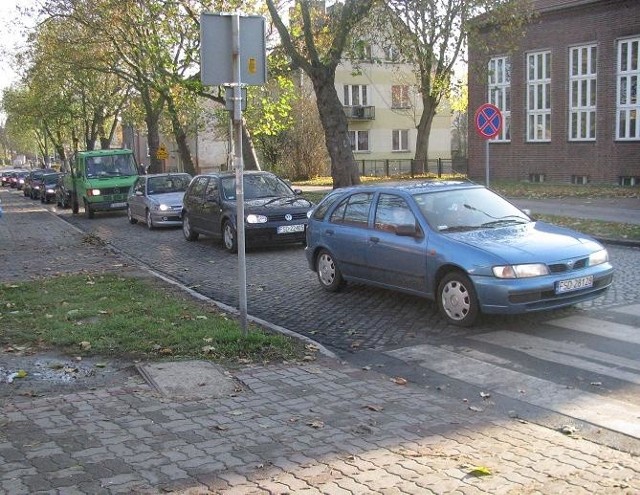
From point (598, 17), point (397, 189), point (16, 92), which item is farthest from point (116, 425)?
point (16, 92)

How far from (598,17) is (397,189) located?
2405cm

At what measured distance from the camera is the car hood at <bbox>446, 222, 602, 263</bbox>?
7523 mm

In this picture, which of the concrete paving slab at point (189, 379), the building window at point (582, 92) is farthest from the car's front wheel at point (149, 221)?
the building window at point (582, 92)

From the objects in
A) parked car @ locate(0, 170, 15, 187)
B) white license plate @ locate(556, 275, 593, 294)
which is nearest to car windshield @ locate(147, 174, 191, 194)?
Answer: white license plate @ locate(556, 275, 593, 294)

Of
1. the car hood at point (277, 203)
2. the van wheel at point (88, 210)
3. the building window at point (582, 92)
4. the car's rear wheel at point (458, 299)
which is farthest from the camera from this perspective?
the building window at point (582, 92)

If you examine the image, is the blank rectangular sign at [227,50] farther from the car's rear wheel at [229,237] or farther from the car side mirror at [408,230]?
the car's rear wheel at [229,237]

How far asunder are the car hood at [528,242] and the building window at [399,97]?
54799mm

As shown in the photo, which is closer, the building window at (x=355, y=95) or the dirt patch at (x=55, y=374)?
the dirt patch at (x=55, y=374)

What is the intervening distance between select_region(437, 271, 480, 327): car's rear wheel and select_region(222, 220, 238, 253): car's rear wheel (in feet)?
24.6

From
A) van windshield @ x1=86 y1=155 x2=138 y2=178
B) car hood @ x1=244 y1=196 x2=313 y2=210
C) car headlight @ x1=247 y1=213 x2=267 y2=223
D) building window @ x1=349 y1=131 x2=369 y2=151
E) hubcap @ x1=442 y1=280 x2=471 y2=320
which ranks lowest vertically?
hubcap @ x1=442 y1=280 x2=471 y2=320

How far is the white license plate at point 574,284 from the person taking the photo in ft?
24.5

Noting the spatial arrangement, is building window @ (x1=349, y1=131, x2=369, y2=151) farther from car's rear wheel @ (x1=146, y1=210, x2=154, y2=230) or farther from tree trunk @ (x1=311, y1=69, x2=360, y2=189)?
car's rear wheel @ (x1=146, y1=210, x2=154, y2=230)

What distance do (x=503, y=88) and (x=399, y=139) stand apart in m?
28.8

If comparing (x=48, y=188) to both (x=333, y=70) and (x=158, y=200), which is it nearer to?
(x=158, y=200)
